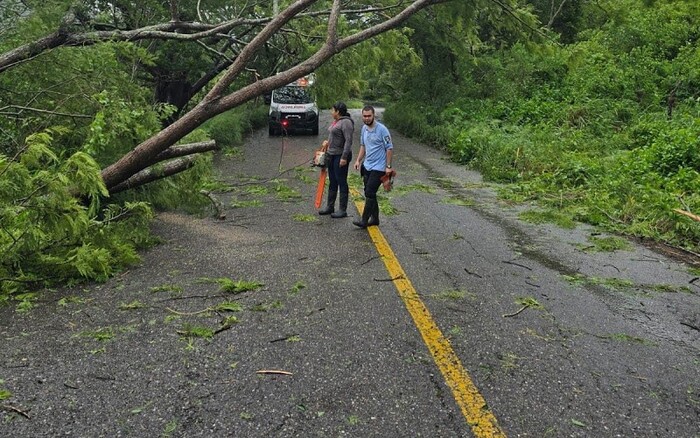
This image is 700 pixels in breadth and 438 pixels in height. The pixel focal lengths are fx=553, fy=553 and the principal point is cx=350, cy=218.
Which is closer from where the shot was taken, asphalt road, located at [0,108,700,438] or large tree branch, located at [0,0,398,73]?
asphalt road, located at [0,108,700,438]

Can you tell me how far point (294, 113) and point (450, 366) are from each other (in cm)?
2087

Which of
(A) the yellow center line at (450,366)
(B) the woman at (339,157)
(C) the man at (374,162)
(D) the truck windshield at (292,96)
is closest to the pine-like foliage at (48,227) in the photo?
(A) the yellow center line at (450,366)

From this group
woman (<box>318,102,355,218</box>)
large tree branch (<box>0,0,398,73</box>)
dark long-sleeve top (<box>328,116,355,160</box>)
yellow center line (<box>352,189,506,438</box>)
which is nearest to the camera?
yellow center line (<box>352,189,506,438</box>)

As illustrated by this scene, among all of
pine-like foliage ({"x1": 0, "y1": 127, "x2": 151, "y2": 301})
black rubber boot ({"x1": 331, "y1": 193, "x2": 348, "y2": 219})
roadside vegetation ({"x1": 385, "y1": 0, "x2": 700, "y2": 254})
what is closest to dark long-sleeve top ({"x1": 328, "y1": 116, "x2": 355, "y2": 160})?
black rubber boot ({"x1": 331, "y1": 193, "x2": 348, "y2": 219})

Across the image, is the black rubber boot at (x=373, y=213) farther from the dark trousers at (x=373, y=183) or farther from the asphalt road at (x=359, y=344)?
the asphalt road at (x=359, y=344)

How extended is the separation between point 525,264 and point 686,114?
960 cm

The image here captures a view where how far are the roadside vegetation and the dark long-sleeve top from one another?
3414 millimetres

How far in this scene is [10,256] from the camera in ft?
16.9

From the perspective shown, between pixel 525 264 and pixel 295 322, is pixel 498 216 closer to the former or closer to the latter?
pixel 525 264

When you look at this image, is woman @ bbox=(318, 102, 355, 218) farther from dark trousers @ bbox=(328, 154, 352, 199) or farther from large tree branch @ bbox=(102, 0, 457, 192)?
large tree branch @ bbox=(102, 0, 457, 192)

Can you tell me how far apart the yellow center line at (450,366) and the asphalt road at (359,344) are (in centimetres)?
2

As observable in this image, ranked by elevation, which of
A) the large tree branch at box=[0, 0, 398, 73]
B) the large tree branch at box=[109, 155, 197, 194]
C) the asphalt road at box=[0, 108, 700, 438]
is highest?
the large tree branch at box=[0, 0, 398, 73]

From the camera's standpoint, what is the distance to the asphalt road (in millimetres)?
3186

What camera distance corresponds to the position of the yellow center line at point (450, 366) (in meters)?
3.14
